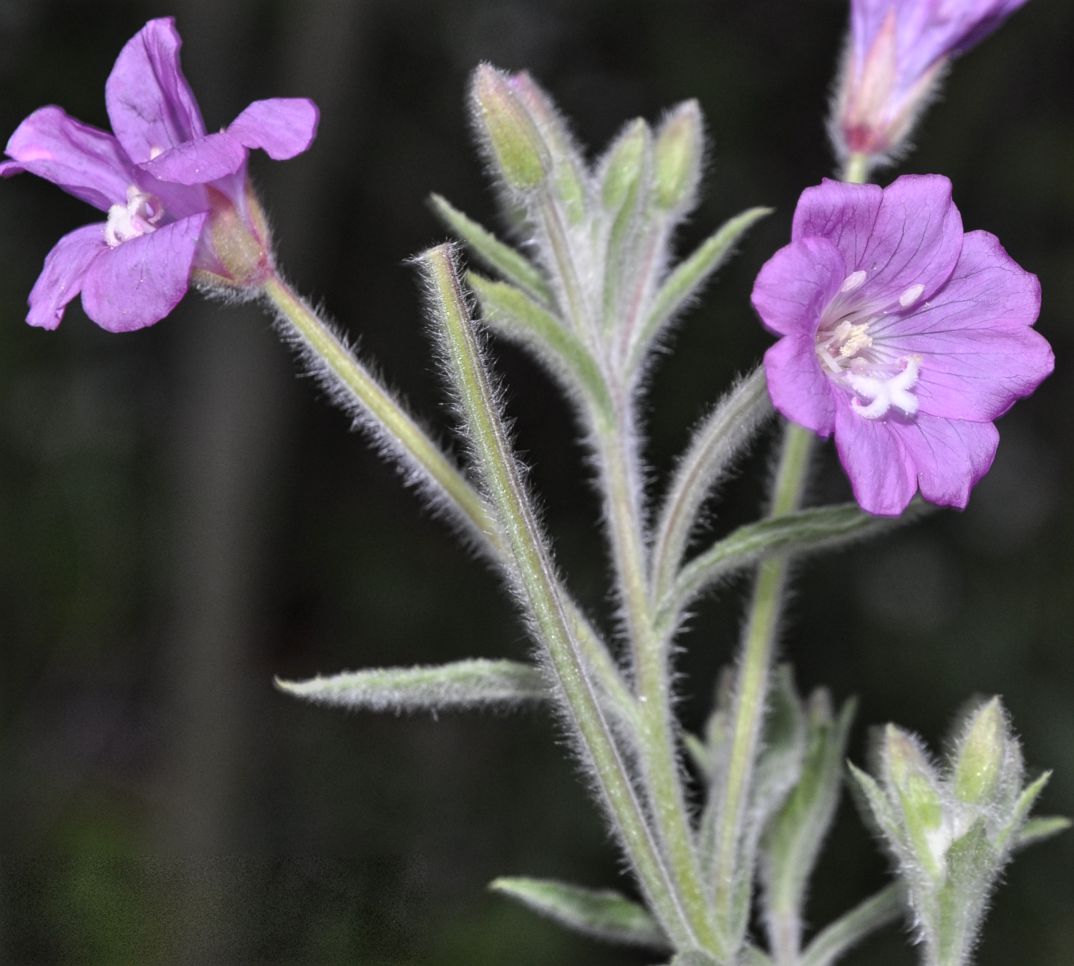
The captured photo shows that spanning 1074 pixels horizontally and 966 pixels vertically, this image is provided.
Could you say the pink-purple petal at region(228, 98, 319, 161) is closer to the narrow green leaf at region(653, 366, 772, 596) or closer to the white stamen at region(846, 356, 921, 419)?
the narrow green leaf at region(653, 366, 772, 596)

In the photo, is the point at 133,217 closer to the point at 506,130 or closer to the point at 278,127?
the point at 278,127

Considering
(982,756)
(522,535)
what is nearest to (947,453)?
(982,756)

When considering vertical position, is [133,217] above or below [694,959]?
above

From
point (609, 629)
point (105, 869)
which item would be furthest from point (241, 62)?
point (105, 869)

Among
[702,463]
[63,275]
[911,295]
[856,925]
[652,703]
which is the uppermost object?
[63,275]

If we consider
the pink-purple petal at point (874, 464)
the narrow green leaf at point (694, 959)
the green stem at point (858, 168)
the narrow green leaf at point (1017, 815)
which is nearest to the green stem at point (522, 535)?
the narrow green leaf at point (694, 959)
